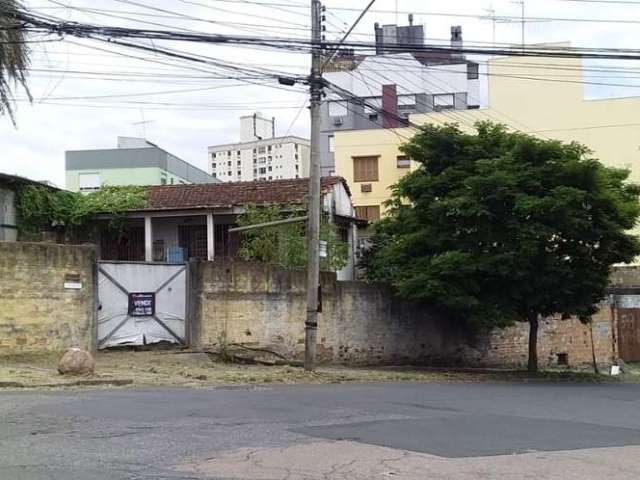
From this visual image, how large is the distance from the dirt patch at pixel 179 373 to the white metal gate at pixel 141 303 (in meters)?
0.59

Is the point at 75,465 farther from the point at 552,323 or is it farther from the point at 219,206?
the point at 552,323

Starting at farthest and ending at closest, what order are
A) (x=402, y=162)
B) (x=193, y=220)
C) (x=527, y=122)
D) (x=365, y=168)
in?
(x=365, y=168)
(x=527, y=122)
(x=402, y=162)
(x=193, y=220)

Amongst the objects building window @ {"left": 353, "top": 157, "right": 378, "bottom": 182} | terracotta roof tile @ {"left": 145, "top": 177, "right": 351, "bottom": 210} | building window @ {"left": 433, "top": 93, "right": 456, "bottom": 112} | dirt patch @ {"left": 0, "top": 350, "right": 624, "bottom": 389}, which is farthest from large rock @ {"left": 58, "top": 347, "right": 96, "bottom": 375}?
building window @ {"left": 433, "top": 93, "right": 456, "bottom": 112}

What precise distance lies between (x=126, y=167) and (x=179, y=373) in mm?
44326

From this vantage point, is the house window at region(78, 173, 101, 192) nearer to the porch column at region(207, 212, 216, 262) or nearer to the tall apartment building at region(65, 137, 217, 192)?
the tall apartment building at region(65, 137, 217, 192)

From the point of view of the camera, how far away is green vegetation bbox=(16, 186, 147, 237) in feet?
91.8

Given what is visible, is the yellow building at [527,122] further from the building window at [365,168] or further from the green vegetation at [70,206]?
the green vegetation at [70,206]

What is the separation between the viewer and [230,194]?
100 ft

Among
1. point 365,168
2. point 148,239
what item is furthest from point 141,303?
point 365,168

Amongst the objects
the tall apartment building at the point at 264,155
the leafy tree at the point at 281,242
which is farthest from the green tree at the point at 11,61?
the tall apartment building at the point at 264,155

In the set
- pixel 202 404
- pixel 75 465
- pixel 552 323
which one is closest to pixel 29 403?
pixel 202 404

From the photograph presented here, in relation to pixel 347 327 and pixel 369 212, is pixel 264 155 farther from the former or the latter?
pixel 347 327

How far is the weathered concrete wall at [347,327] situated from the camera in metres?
22.6

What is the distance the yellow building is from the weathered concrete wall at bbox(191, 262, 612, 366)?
2536cm
